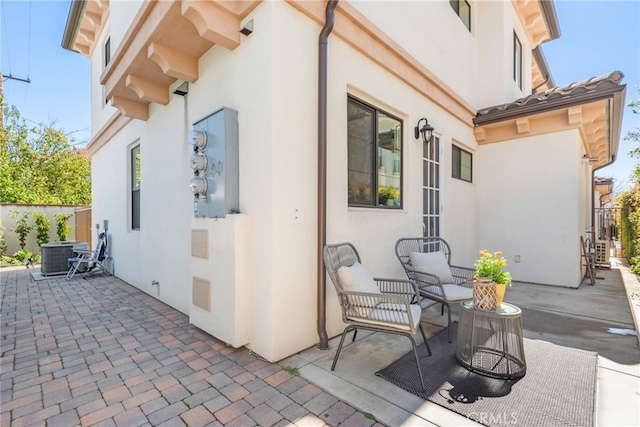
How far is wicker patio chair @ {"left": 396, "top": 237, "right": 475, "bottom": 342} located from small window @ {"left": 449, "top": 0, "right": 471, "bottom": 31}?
5.15 metres

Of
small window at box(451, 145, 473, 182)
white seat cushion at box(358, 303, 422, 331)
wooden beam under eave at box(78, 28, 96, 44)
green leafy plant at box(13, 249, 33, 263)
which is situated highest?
wooden beam under eave at box(78, 28, 96, 44)

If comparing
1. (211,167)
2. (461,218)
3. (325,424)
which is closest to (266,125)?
(211,167)

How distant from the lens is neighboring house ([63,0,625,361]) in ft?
9.45

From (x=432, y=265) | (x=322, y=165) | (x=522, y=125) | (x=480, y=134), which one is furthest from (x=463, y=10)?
(x=322, y=165)

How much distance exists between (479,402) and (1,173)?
17.4 meters

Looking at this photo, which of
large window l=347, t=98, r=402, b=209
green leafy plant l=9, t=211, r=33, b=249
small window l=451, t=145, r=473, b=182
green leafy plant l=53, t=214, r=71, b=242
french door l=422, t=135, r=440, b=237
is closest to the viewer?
large window l=347, t=98, r=402, b=209

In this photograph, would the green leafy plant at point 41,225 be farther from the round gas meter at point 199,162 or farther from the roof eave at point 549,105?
the roof eave at point 549,105

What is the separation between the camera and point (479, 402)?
214cm

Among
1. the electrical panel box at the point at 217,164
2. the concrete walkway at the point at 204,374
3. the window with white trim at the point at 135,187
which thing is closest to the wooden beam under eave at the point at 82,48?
the window with white trim at the point at 135,187

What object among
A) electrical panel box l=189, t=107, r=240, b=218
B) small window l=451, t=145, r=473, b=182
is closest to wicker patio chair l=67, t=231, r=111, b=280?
electrical panel box l=189, t=107, r=240, b=218

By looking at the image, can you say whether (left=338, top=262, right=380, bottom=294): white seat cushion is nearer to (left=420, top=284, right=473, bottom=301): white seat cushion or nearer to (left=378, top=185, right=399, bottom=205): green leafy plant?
(left=420, top=284, right=473, bottom=301): white seat cushion

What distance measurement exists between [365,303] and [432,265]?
1.66 meters

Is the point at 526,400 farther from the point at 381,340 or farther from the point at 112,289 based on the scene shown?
the point at 112,289

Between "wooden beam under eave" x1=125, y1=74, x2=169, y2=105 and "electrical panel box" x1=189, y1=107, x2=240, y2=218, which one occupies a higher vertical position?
"wooden beam under eave" x1=125, y1=74, x2=169, y2=105
